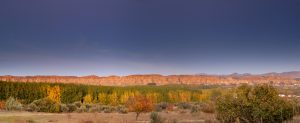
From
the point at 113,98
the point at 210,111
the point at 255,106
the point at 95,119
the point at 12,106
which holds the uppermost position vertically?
the point at 255,106

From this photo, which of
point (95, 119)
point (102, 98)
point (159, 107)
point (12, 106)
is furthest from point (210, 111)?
point (102, 98)

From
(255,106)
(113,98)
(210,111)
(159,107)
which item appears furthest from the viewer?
(113,98)

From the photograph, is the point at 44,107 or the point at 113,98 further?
the point at 113,98

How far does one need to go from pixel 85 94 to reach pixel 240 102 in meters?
103

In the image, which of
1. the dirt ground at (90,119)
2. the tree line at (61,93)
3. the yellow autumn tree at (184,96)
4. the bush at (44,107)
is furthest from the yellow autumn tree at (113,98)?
the dirt ground at (90,119)

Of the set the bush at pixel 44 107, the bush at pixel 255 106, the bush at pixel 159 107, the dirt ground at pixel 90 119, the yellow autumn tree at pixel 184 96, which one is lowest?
the yellow autumn tree at pixel 184 96

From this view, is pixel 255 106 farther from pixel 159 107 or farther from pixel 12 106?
pixel 159 107

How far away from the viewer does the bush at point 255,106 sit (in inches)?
678

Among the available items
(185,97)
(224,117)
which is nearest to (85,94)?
(185,97)

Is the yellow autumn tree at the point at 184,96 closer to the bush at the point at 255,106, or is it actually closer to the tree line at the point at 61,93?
the tree line at the point at 61,93

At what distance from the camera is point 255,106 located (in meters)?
17.5

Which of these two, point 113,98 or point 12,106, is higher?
point 12,106

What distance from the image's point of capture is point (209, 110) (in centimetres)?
4050

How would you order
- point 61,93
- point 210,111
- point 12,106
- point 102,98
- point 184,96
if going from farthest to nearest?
1. point 184,96
2. point 102,98
3. point 61,93
4. point 12,106
5. point 210,111
